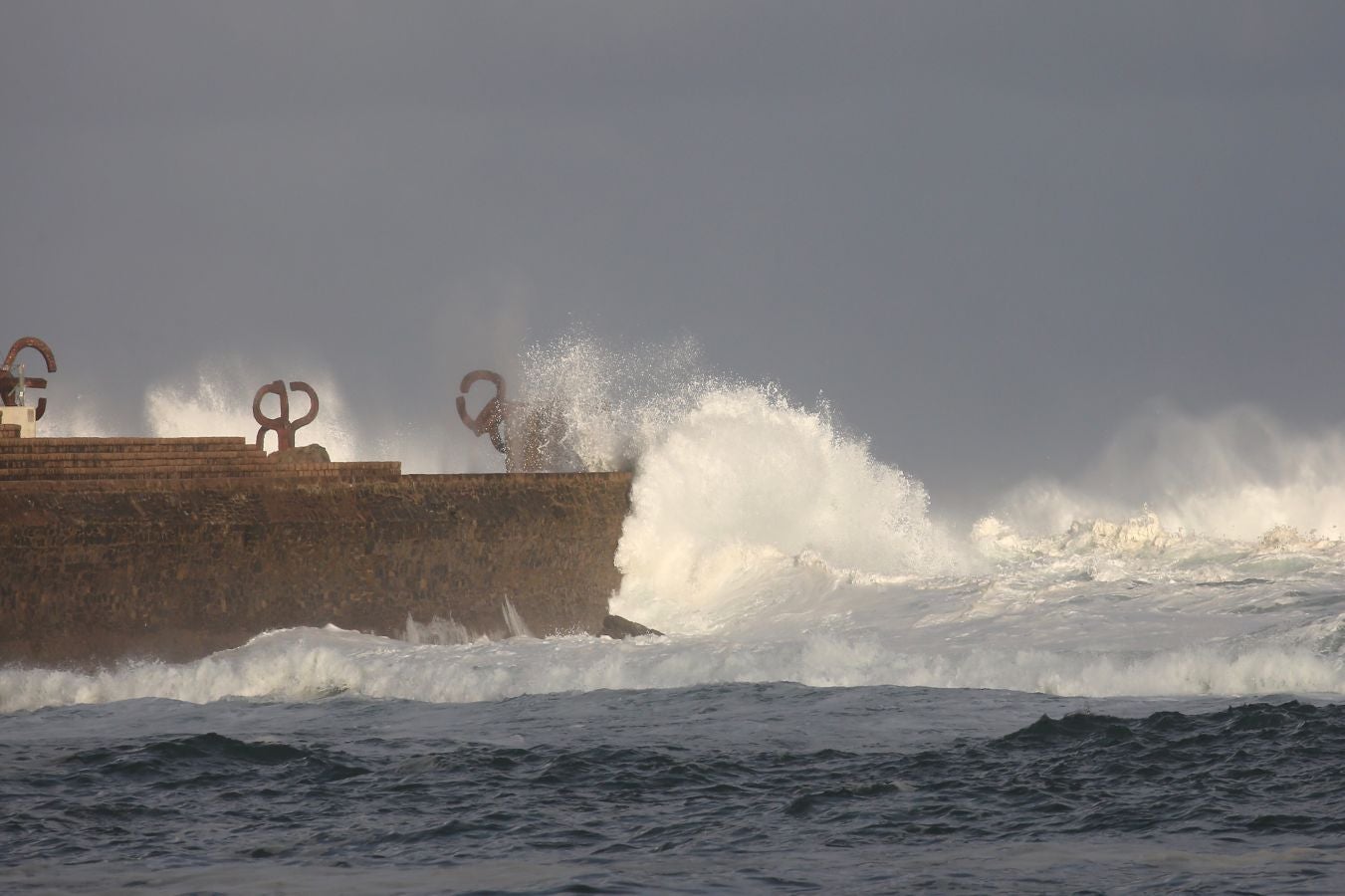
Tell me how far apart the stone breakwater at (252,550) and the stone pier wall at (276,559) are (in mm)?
12

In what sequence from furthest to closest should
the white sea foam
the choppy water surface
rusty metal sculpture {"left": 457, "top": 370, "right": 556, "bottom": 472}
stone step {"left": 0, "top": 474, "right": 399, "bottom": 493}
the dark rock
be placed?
rusty metal sculpture {"left": 457, "top": 370, "right": 556, "bottom": 472} < the dark rock < stone step {"left": 0, "top": 474, "right": 399, "bottom": 493} < the white sea foam < the choppy water surface

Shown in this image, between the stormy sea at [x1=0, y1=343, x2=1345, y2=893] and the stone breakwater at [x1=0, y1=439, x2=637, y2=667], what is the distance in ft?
1.07

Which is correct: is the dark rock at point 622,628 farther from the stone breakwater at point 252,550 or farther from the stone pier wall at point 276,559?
the stone pier wall at point 276,559

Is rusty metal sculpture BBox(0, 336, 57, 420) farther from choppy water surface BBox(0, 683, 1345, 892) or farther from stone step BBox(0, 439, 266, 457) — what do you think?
choppy water surface BBox(0, 683, 1345, 892)

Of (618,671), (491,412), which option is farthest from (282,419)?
(618,671)

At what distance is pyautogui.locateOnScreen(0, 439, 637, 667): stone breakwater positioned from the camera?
13.4 metres

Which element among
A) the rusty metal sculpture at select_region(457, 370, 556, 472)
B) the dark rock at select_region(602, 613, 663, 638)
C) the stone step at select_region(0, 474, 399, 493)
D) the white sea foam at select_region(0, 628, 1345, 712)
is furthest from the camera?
the rusty metal sculpture at select_region(457, 370, 556, 472)

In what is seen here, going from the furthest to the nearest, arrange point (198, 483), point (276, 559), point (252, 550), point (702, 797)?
point (276, 559), point (252, 550), point (198, 483), point (702, 797)

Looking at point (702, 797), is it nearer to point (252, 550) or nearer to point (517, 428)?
point (252, 550)

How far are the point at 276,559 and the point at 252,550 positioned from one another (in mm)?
226

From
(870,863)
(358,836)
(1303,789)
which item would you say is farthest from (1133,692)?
(358,836)

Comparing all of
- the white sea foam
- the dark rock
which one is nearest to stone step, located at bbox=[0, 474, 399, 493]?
the white sea foam

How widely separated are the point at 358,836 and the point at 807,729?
3452 mm

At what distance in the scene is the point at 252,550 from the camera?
46.5ft
